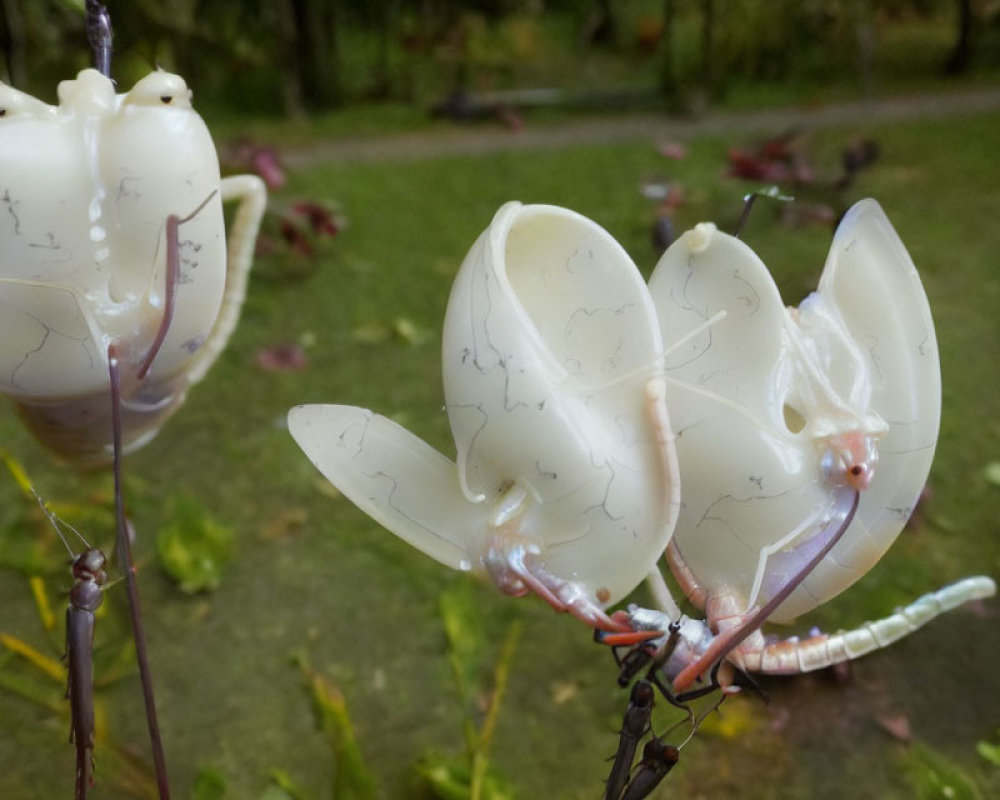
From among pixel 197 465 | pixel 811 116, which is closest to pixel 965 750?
pixel 197 465

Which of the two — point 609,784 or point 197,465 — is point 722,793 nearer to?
point 609,784

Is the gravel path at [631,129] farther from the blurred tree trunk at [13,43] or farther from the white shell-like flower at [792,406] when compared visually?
the white shell-like flower at [792,406]

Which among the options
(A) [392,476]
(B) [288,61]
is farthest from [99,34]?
(B) [288,61]

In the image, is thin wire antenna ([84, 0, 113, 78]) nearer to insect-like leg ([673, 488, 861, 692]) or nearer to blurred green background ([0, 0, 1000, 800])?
blurred green background ([0, 0, 1000, 800])

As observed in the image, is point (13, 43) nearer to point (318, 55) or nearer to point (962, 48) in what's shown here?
point (318, 55)

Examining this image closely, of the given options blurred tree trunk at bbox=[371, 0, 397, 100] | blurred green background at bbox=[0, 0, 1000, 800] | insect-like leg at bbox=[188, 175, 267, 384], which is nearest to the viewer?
insect-like leg at bbox=[188, 175, 267, 384]

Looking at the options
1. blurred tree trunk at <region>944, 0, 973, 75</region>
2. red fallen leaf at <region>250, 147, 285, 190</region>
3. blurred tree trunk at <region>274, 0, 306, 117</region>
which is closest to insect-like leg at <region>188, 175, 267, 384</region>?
red fallen leaf at <region>250, 147, 285, 190</region>

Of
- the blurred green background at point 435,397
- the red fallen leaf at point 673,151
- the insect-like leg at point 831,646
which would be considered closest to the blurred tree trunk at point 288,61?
the blurred green background at point 435,397

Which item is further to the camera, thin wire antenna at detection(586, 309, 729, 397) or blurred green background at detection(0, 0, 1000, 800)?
blurred green background at detection(0, 0, 1000, 800)
